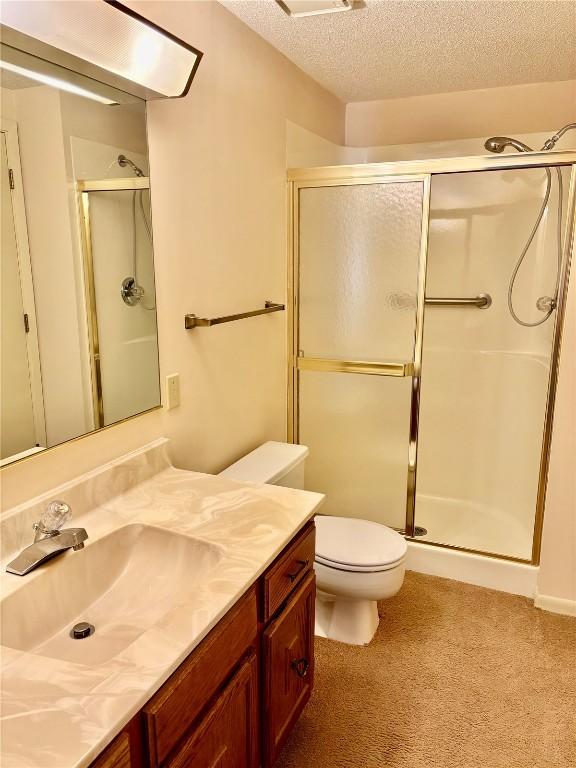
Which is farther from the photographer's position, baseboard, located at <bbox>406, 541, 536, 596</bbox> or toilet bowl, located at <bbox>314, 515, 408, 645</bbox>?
baseboard, located at <bbox>406, 541, 536, 596</bbox>

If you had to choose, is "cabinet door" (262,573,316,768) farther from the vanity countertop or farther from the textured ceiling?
the textured ceiling

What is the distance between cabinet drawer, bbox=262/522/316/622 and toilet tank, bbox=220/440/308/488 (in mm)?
442

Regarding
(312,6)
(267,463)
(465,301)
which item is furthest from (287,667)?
(465,301)

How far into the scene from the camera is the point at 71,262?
1.45 meters

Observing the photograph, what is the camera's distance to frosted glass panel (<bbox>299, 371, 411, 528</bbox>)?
279 centimetres

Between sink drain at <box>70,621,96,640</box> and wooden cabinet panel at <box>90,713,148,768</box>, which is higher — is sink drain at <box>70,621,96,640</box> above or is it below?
below

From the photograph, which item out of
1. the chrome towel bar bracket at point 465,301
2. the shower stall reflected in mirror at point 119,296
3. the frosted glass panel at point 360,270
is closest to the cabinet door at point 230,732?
the shower stall reflected in mirror at point 119,296

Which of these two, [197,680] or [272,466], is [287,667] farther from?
[272,466]

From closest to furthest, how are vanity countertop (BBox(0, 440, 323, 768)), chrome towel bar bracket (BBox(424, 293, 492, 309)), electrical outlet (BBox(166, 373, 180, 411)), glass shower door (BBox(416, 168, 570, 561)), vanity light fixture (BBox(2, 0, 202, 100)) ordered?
vanity countertop (BBox(0, 440, 323, 768)), vanity light fixture (BBox(2, 0, 202, 100)), electrical outlet (BBox(166, 373, 180, 411)), glass shower door (BBox(416, 168, 570, 561)), chrome towel bar bracket (BBox(424, 293, 492, 309))

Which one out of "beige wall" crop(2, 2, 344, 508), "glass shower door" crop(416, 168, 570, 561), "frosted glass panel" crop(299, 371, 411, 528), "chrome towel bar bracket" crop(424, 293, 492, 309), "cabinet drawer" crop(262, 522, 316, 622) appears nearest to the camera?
"cabinet drawer" crop(262, 522, 316, 622)

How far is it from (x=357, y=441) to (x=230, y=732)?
1.78m

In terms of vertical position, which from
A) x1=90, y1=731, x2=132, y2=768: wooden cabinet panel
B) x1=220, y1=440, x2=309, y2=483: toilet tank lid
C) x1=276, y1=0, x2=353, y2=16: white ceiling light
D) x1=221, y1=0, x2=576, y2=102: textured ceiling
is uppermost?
x1=221, y1=0, x2=576, y2=102: textured ceiling

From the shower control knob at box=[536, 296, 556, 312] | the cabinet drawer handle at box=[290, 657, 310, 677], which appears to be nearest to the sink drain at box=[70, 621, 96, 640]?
the cabinet drawer handle at box=[290, 657, 310, 677]

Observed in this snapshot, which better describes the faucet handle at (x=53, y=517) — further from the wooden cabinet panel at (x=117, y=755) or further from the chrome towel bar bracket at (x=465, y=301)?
the chrome towel bar bracket at (x=465, y=301)
